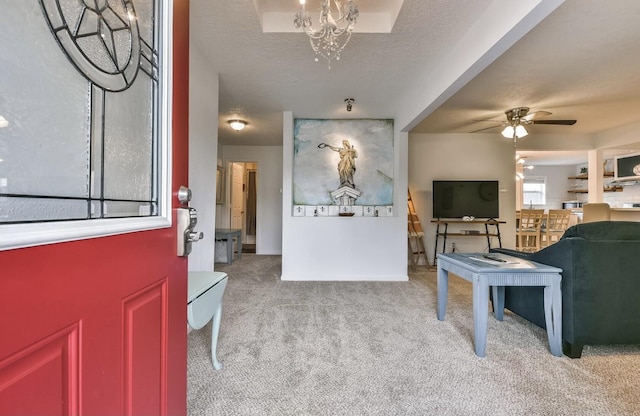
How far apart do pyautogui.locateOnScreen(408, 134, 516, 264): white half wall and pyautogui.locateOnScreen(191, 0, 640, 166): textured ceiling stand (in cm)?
102

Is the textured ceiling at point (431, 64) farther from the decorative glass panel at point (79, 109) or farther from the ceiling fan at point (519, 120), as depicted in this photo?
the decorative glass panel at point (79, 109)

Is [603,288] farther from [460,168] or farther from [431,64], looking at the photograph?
[460,168]

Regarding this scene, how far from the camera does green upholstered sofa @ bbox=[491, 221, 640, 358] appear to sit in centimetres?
194

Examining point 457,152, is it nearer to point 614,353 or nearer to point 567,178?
point 614,353

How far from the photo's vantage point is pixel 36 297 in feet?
1.45

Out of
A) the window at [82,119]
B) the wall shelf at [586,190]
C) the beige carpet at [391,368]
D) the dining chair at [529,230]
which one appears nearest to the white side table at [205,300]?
the beige carpet at [391,368]

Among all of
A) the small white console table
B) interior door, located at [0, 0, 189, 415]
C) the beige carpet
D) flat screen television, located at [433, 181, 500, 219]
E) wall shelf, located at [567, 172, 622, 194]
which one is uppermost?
wall shelf, located at [567, 172, 622, 194]

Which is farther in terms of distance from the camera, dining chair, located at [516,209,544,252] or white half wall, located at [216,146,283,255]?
white half wall, located at [216,146,283,255]

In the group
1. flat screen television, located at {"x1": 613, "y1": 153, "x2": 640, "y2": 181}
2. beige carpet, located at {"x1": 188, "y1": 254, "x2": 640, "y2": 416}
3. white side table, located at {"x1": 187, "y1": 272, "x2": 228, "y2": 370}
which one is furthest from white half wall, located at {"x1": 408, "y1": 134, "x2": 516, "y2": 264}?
white side table, located at {"x1": 187, "y1": 272, "x2": 228, "y2": 370}

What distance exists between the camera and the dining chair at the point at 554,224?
5.57m

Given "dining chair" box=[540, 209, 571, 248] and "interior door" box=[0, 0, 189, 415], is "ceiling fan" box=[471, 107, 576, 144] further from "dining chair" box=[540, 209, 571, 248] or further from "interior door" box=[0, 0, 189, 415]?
"interior door" box=[0, 0, 189, 415]

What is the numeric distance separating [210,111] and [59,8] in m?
2.21

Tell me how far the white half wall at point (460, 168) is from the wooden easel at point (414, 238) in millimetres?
176

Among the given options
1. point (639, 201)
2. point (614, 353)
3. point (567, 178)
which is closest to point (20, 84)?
point (614, 353)
